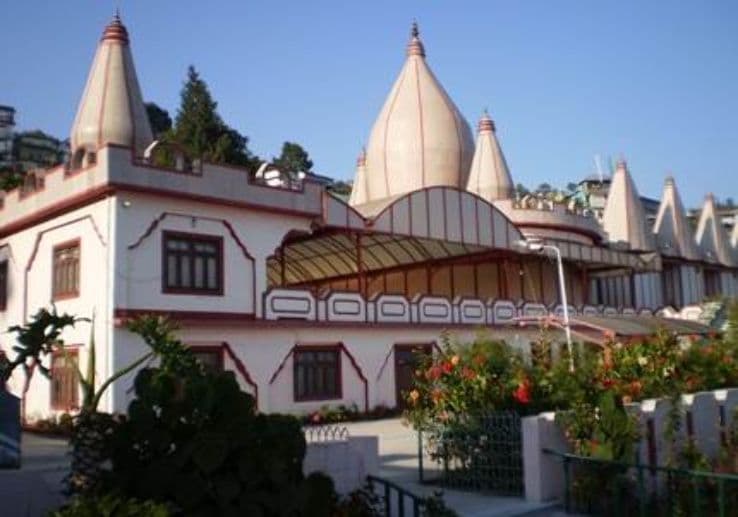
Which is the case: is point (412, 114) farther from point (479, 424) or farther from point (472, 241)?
point (479, 424)

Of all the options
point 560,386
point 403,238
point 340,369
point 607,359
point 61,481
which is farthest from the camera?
point 403,238

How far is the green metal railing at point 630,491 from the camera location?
9305 millimetres

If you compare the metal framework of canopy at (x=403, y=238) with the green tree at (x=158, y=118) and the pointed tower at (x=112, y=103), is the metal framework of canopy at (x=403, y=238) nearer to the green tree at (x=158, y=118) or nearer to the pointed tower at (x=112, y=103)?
the pointed tower at (x=112, y=103)

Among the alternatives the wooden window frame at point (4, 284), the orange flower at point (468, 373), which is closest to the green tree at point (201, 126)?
the wooden window frame at point (4, 284)

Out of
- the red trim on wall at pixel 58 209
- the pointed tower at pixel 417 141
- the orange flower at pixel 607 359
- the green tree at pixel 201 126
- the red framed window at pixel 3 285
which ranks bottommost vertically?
the orange flower at pixel 607 359

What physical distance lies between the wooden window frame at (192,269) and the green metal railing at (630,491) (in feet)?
39.4

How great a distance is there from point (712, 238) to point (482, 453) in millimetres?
39578

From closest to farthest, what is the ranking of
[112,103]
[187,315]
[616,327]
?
[187,315], [112,103], [616,327]

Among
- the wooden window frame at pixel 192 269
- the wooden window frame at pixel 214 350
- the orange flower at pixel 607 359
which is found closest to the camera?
the orange flower at pixel 607 359

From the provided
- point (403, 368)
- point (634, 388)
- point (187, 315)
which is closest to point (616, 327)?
point (403, 368)

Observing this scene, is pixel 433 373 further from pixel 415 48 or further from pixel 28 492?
pixel 415 48

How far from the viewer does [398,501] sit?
9.17 meters

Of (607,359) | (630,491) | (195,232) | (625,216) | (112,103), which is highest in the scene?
(112,103)

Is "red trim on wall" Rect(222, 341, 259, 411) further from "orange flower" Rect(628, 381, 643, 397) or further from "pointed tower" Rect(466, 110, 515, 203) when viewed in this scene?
"pointed tower" Rect(466, 110, 515, 203)
